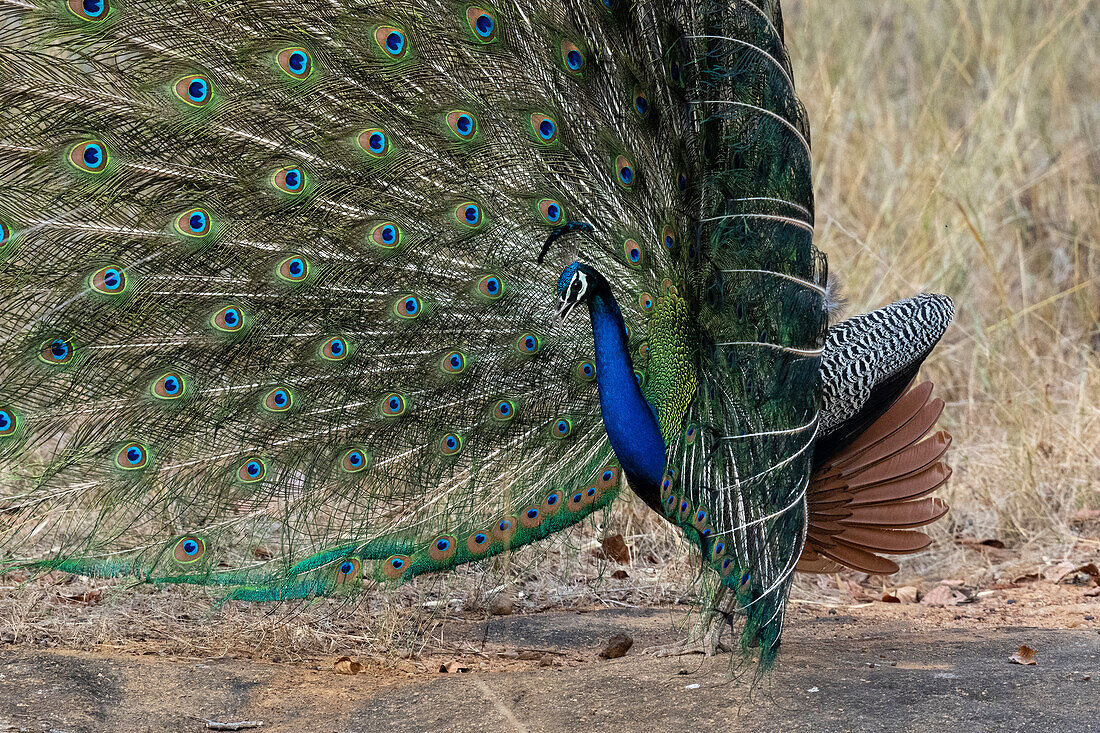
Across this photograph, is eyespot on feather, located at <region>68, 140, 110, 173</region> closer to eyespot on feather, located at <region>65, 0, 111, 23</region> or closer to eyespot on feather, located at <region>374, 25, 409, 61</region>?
eyespot on feather, located at <region>65, 0, 111, 23</region>

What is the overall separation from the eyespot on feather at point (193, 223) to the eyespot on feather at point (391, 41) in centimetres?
76

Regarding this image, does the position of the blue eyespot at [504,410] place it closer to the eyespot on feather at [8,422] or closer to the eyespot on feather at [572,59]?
the eyespot on feather at [572,59]

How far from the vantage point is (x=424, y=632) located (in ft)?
14.3

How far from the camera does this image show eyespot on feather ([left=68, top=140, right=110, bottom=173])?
3.23 meters

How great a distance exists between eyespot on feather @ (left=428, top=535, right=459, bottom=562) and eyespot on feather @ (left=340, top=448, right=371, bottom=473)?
375 mm

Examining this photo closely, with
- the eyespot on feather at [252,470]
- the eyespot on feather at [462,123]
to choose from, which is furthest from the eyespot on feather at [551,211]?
the eyespot on feather at [252,470]

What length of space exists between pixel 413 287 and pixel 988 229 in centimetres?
482

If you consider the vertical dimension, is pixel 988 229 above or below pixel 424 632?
above

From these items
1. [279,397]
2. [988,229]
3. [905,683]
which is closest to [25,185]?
[279,397]

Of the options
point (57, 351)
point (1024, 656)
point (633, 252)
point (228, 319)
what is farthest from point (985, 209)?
point (57, 351)

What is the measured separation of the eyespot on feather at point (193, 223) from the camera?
3383 millimetres

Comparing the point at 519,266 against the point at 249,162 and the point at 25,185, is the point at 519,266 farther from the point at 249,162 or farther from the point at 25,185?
the point at 25,185

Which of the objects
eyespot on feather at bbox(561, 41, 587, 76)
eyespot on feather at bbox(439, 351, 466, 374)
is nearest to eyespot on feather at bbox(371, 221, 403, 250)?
eyespot on feather at bbox(439, 351, 466, 374)

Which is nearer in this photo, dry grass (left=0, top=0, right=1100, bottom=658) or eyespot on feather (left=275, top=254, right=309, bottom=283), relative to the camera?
eyespot on feather (left=275, top=254, right=309, bottom=283)
